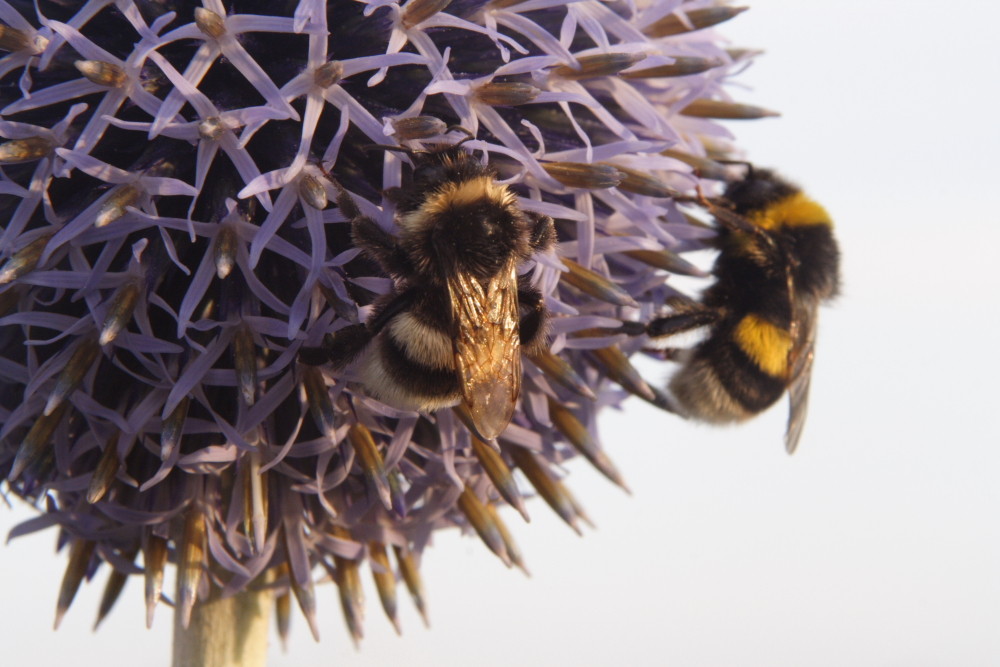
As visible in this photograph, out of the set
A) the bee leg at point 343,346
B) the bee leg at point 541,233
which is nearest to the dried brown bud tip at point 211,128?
the bee leg at point 343,346

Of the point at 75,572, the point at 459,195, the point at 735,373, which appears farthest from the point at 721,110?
the point at 75,572

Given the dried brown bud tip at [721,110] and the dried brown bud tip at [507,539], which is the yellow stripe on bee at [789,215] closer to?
the dried brown bud tip at [721,110]

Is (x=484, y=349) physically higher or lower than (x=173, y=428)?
lower

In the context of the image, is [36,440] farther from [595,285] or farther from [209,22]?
[595,285]

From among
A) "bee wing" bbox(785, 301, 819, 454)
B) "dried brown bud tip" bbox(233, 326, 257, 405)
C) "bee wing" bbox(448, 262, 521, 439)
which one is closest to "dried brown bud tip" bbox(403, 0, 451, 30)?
"bee wing" bbox(448, 262, 521, 439)

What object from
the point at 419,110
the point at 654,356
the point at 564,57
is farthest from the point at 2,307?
the point at 654,356
